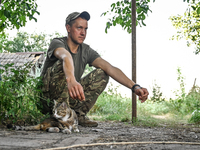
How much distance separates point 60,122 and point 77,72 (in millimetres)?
1053

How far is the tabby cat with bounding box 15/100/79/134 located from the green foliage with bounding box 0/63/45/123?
0.27m

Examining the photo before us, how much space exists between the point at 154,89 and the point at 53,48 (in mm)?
6388

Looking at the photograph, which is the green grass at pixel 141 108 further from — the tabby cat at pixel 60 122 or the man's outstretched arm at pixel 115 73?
the tabby cat at pixel 60 122

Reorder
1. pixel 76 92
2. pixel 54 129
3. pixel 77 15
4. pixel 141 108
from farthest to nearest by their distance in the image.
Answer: pixel 141 108
pixel 77 15
pixel 54 129
pixel 76 92

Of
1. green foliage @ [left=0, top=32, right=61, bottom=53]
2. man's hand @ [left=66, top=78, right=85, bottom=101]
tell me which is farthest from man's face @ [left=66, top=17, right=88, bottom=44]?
green foliage @ [left=0, top=32, right=61, bottom=53]

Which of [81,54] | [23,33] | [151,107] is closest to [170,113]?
[151,107]

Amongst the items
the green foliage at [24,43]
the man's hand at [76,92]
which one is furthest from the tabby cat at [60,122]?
the green foliage at [24,43]

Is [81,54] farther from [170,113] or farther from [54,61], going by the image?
[170,113]

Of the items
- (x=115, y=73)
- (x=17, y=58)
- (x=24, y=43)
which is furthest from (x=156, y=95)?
(x=24, y=43)

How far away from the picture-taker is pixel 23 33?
2519 cm

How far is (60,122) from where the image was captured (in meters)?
3.14

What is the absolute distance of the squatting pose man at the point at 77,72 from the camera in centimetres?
338

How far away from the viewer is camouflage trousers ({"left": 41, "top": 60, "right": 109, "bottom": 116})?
11.1 feet

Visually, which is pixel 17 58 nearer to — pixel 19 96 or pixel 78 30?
pixel 78 30
